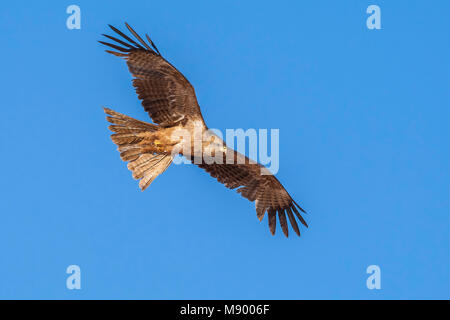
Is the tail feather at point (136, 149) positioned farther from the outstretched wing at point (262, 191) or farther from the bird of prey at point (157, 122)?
the outstretched wing at point (262, 191)

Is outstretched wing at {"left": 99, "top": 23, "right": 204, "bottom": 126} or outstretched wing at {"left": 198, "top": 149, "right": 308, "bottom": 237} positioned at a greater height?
outstretched wing at {"left": 99, "top": 23, "right": 204, "bottom": 126}

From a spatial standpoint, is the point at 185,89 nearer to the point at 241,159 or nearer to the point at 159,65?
the point at 159,65

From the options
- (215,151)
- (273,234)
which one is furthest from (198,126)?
(273,234)

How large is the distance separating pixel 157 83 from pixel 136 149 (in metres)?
1.08

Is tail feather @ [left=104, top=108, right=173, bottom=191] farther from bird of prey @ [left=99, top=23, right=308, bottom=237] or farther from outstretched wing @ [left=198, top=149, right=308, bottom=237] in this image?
outstretched wing @ [left=198, top=149, right=308, bottom=237]

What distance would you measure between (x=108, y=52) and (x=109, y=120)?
1.01m

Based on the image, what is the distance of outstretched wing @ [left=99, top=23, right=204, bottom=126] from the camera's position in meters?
12.1

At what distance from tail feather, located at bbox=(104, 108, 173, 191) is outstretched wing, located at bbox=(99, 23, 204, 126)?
35 cm

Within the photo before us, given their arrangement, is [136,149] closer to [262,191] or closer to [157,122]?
[157,122]

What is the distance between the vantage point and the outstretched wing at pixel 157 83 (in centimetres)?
1210

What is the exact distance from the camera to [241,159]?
12883 mm

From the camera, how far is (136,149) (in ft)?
41.0

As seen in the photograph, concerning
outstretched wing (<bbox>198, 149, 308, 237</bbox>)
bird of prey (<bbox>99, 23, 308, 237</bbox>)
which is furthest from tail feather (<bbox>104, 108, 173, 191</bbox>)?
outstretched wing (<bbox>198, 149, 308, 237</bbox>)
